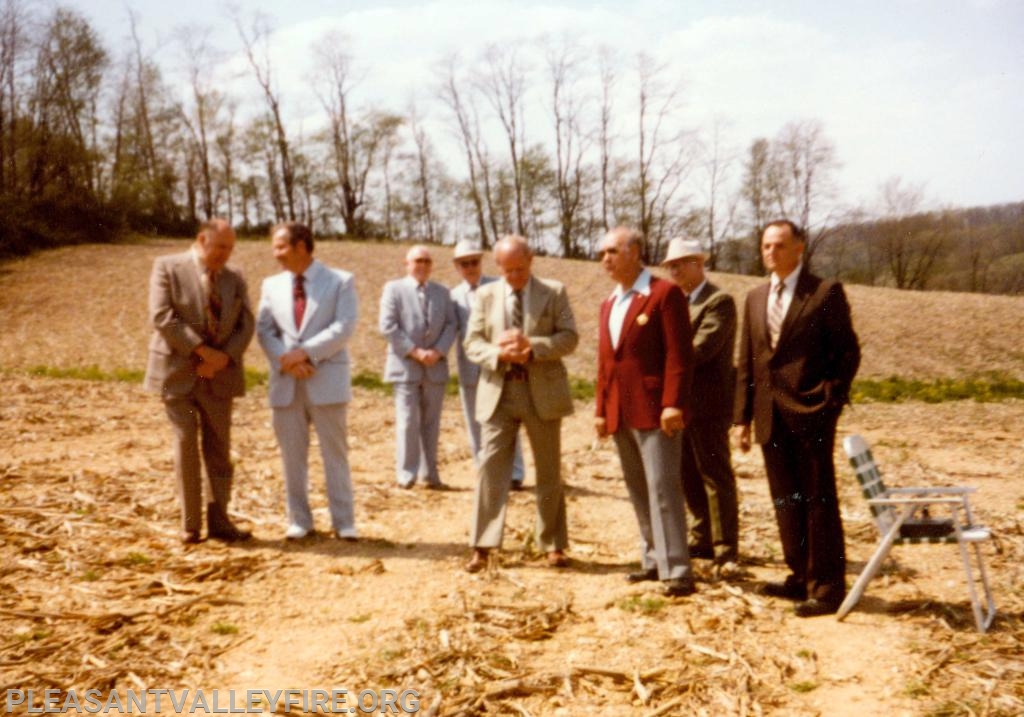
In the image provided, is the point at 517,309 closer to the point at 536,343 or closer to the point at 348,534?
the point at 536,343

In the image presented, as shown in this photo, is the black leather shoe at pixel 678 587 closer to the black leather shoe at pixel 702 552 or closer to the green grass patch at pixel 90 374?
the black leather shoe at pixel 702 552

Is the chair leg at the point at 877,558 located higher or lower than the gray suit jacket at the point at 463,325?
lower

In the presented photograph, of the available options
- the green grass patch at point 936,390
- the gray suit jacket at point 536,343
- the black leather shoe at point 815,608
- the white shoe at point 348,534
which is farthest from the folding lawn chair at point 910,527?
the green grass patch at point 936,390

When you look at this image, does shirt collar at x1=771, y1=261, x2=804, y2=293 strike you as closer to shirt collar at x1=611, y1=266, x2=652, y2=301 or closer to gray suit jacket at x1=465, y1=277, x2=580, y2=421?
shirt collar at x1=611, y1=266, x2=652, y2=301

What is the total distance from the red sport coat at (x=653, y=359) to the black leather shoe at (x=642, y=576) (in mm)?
995

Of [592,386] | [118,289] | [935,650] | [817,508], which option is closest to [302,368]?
[817,508]

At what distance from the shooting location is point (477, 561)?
235 inches

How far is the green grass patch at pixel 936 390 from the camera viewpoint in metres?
17.2

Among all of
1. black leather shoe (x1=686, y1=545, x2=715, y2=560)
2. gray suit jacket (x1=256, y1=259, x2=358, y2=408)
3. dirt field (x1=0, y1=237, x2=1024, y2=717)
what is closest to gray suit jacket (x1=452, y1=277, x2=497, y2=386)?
dirt field (x1=0, y1=237, x2=1024, y2=717)

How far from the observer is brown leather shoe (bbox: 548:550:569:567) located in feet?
20.0

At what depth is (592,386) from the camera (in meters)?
19.5

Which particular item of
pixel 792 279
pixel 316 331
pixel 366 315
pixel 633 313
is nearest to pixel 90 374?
pixel 366 315

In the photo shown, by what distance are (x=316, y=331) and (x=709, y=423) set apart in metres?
2.94

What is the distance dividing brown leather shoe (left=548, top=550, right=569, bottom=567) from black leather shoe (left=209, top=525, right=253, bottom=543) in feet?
7.61
